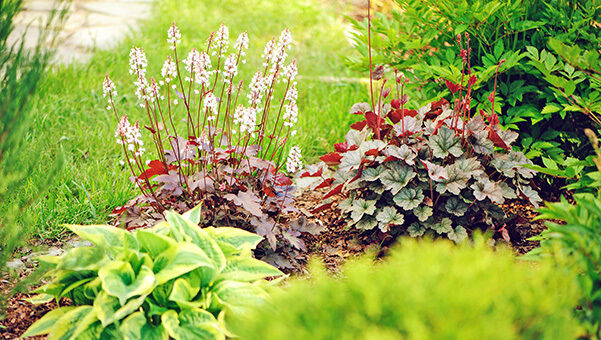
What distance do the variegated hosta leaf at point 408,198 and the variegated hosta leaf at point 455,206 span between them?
0.47 ft

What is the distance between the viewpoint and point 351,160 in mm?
2824

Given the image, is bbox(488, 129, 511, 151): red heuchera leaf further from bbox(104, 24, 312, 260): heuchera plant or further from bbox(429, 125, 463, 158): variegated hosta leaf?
bbox(104, 24, 312, 260): heuchera plant

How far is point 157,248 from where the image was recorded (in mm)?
2154

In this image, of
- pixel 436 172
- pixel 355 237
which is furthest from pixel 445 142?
pixel 355 237

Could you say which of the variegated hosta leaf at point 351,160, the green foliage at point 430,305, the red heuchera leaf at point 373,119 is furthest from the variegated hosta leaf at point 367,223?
the green foliage at point 430,305

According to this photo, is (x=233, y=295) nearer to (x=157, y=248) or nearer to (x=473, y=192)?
(x=157, y=248)

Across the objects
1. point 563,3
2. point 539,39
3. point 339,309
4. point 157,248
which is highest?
point 563,3

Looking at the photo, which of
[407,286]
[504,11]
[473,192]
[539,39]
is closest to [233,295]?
[407,286]

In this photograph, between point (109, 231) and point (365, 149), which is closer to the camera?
point (109, 231)

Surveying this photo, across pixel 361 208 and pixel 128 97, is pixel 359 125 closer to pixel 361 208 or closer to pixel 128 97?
pixel 361 208

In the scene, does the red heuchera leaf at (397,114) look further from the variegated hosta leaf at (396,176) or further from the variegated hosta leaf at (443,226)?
the variegated hosta leaf at (443,226)

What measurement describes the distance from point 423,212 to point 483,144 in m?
0.46

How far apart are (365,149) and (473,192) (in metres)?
0.58

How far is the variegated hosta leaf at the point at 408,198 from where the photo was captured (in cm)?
271
